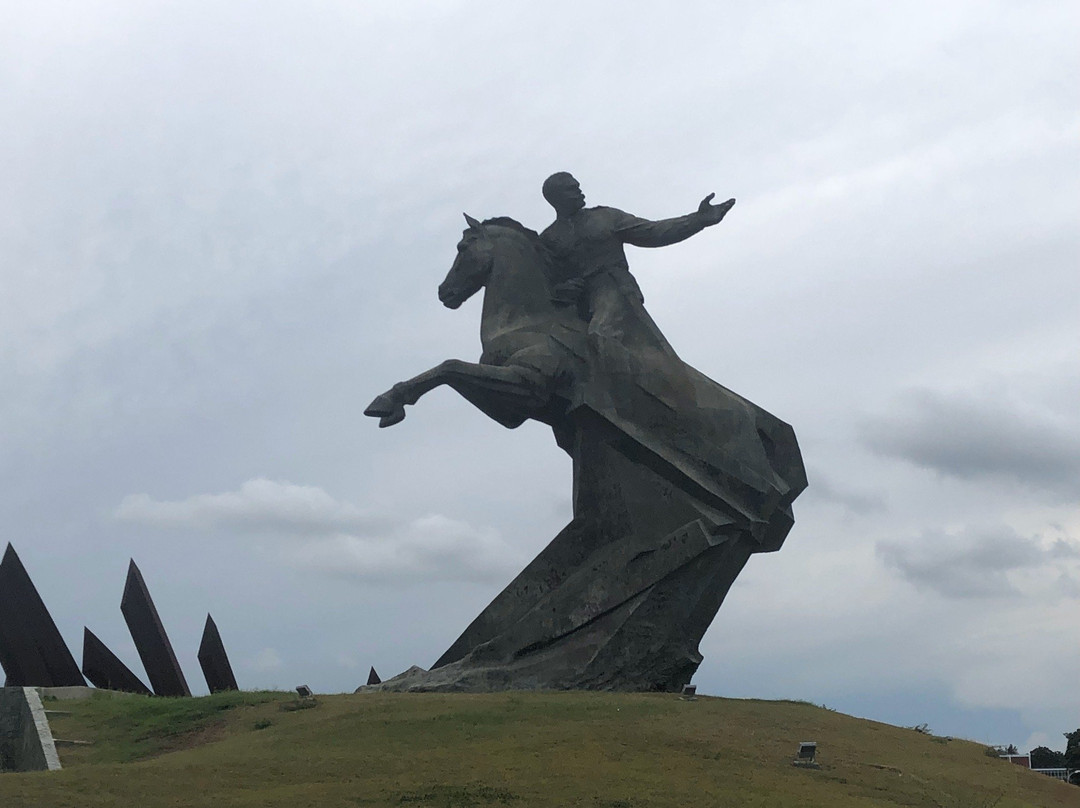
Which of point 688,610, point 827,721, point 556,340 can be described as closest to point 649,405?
point 556,340

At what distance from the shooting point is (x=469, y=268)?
56.3ft

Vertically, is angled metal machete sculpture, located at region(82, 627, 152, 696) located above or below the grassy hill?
above

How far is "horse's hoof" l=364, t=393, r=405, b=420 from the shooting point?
1518 centimetres

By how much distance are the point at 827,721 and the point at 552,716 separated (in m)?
3.17

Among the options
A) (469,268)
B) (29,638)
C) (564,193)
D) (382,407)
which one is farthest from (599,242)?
(29,638)

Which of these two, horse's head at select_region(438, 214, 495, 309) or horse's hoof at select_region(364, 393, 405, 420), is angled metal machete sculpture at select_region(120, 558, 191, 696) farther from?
horse's head at select_region(438, 214, 495, 309)

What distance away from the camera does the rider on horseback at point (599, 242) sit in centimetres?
1658

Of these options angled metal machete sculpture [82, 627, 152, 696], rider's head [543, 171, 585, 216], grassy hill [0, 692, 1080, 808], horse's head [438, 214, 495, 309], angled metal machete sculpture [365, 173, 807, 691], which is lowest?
grassy hill [0, 692, 1080, 808]

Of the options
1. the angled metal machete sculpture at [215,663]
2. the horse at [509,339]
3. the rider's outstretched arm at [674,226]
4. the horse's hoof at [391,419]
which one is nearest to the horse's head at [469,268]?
the horse at [509,339]

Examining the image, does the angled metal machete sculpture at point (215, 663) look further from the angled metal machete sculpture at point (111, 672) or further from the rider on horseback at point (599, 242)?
the rider on horseback at point (599, 242)

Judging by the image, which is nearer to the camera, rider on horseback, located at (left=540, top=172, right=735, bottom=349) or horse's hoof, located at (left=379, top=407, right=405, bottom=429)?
horse's hoof, located at (left=379, top=407, right=405, bottom=429)

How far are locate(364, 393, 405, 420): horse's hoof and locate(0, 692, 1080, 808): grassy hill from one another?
3.30 meters

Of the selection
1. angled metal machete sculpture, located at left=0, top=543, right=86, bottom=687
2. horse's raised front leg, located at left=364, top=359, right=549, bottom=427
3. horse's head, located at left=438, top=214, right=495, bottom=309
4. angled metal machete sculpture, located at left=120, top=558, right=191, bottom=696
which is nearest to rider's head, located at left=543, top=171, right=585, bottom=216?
Result: horse's head, located at left=438, top=214, right=495, bottom=309

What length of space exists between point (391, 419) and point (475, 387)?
43.5 inches
